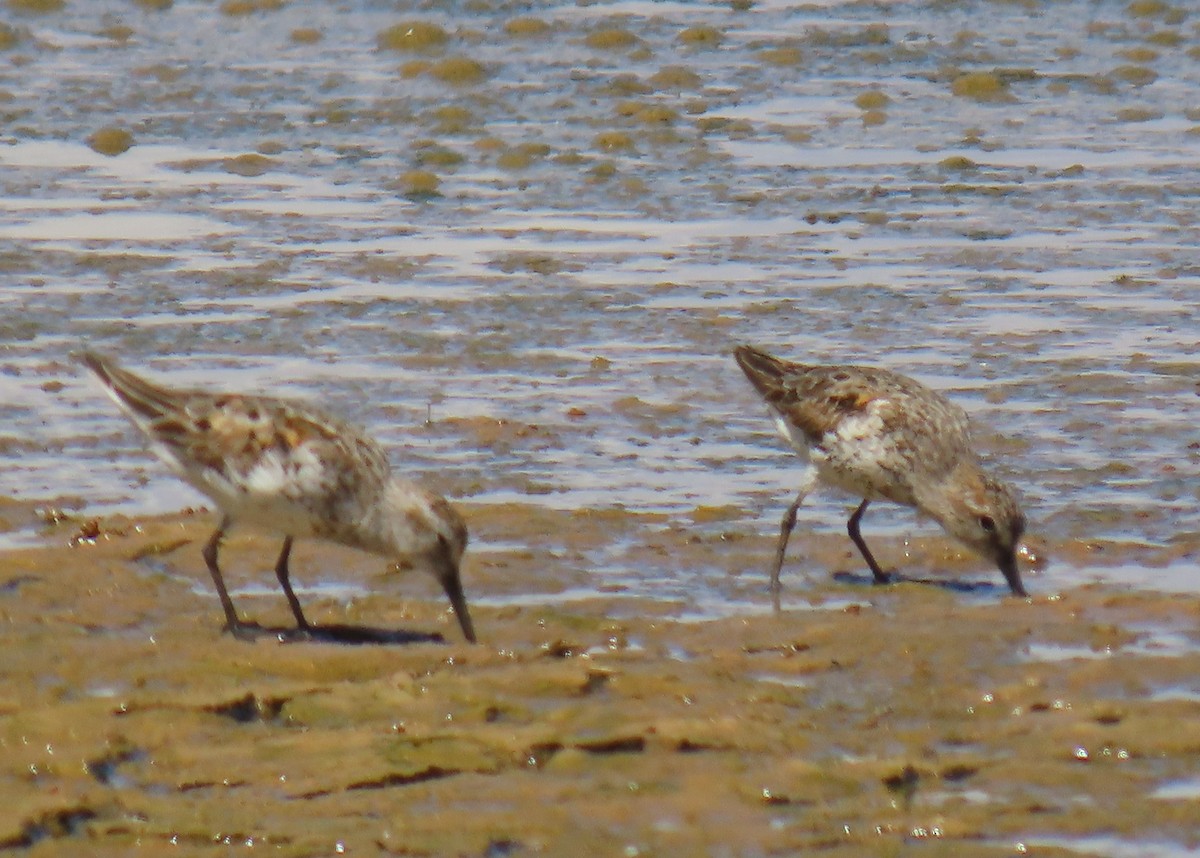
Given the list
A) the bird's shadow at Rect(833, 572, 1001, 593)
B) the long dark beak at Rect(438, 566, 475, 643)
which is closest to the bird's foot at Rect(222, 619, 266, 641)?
the long dark beak at Rect(438, 566, 475, 643)

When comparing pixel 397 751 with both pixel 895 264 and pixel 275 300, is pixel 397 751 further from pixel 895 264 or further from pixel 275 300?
pixel 895 264

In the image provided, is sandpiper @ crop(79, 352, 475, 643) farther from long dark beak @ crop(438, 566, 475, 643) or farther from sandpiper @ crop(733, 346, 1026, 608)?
sandpiper @ crop(733, 346, 1026, 608)

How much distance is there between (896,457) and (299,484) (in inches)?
108

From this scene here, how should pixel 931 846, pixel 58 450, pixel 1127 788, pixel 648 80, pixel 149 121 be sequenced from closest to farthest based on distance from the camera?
1. pixel 931 846
2. pixel 1127 788
3. pixel 58 450
4. pixel 149 121
5. pixel 648 80

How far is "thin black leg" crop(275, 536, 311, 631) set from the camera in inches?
337

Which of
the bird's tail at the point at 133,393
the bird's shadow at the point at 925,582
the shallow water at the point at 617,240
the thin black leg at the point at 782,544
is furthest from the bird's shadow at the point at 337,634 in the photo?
the bird's shadow at the point at 925,582

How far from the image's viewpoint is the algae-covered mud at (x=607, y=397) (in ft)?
21.5

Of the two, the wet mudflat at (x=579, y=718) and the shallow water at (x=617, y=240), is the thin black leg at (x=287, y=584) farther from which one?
the shallow water at (x=617, y=240)

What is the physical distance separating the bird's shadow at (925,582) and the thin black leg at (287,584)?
7.92 feet

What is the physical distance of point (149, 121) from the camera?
19562mm

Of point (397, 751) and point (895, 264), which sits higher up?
point (397, 751)

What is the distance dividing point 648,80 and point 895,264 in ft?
21.8

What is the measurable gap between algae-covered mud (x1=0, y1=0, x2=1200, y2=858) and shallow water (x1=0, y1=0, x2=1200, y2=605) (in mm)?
53

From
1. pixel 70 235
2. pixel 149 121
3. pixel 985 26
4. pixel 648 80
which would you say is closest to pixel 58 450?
pixel 70 235
